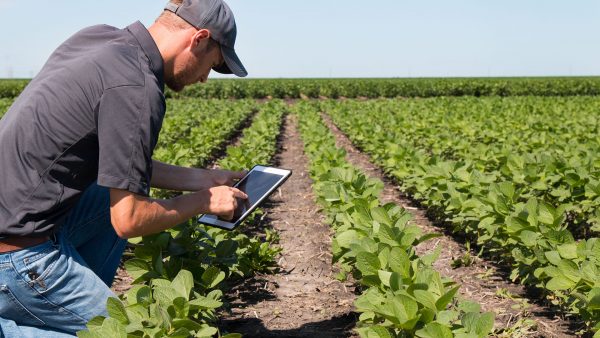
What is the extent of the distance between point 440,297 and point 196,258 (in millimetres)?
1440

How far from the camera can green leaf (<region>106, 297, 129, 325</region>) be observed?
2424 millimetres

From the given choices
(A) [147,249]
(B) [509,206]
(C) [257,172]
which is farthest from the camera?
(B) [509,206]

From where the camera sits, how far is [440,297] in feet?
8.27

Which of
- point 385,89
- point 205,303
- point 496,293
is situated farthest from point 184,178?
point 385,89

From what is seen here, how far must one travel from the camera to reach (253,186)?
3.17 metres

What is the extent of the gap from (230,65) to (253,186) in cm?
73

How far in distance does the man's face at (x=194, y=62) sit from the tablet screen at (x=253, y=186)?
2.11 feet

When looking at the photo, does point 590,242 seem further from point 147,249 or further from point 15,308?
point 15,308

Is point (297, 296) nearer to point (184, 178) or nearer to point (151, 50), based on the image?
point (184, 178)

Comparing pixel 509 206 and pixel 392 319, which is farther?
pixel 509 206

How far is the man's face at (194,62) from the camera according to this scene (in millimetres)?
2562

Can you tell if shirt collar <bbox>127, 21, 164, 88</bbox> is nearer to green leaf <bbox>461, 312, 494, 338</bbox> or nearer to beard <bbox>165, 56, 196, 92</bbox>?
beard <bbox>165, 56, 196, 92</bbox>

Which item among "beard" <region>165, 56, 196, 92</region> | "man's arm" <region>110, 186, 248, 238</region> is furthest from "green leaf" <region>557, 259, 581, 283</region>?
"beard" <region>165, 56, 196, 92</region>

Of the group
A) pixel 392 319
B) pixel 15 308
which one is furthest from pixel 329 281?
pixel 15 308
